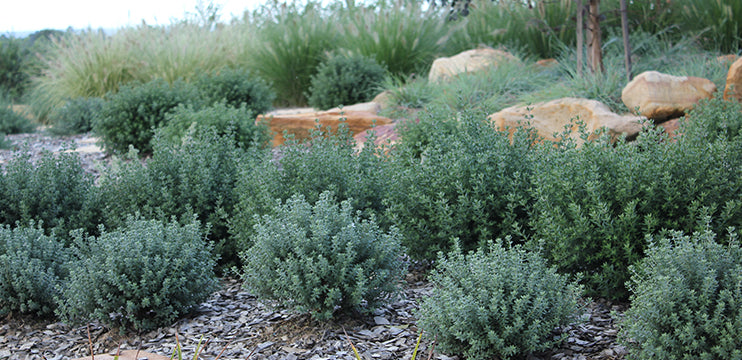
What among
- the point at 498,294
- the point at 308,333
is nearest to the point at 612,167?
the point at 498,294

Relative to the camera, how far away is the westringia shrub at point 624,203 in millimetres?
2910

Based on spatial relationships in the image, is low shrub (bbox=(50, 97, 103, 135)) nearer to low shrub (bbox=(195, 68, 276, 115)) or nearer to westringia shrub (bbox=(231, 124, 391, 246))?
low shrub (bbox=(195, 68, 276, 115))

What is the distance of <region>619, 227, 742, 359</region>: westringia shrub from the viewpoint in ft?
7.03

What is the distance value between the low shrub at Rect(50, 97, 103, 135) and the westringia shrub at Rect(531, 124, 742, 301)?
7637 millimetres

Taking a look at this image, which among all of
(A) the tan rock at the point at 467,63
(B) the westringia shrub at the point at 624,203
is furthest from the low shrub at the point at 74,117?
(B) the westringia shrub at the point at 624,203

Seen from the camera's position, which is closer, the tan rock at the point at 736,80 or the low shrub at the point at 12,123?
the tan rock at the point at 736,80

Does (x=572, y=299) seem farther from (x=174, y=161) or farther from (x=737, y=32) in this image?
(x=737, y=32)

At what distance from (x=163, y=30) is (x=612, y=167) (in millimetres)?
11057

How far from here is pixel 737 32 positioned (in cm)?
835

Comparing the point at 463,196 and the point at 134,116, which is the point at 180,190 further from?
the point at 134,116

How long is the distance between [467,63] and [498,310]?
6.64 m

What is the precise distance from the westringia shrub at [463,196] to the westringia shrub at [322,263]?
0.46m

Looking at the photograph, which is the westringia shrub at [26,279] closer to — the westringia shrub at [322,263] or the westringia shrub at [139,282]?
the westringia shrub at [139,282]

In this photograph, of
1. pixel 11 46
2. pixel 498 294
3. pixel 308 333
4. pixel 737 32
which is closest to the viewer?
pixel 498 294
